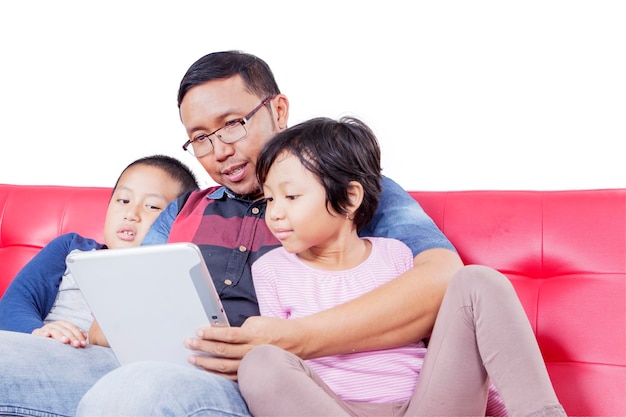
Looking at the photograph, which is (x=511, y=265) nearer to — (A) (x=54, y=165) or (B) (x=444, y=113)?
(B) (x=444, y=113)

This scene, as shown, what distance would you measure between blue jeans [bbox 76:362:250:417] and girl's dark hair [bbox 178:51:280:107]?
2.80ft

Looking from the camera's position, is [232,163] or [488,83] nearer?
[232,163]

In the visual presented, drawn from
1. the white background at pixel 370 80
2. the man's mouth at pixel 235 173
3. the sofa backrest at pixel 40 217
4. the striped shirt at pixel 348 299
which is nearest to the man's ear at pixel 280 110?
the man's mouth at pixel 235 173

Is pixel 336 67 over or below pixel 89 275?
over

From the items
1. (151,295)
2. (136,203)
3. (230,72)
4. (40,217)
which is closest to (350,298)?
(151,295)

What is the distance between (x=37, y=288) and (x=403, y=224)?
3.26 feet

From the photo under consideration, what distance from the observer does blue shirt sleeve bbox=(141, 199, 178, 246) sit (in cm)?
193

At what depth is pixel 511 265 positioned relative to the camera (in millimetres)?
1896

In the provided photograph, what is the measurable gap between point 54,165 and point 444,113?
1424 mm

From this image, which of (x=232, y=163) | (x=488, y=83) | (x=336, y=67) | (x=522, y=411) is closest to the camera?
(x=522, y=411)

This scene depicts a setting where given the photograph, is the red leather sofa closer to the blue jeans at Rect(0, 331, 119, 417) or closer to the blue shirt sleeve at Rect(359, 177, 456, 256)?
the blue shirt sleeve at Rect(359, 177, 456, 256)

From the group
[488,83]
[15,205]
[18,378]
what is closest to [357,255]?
[18,378]

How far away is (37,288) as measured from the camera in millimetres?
2053

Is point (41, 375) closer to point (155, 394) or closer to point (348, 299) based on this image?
point (155, 394)
